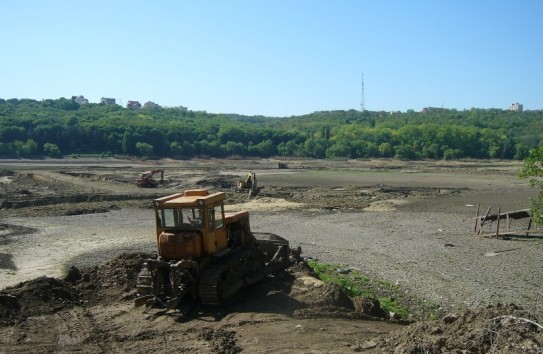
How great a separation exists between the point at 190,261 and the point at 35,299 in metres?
4.30

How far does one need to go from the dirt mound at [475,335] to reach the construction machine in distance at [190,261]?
455 cm

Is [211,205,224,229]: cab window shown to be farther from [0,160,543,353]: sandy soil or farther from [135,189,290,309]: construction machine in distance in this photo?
[0,160,543,353]: sandy soil

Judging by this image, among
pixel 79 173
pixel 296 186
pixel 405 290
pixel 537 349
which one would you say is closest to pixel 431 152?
pixel 296 186

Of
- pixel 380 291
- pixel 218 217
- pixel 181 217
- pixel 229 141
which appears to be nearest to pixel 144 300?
pixel 181 217

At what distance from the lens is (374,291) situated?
1689 centimetres

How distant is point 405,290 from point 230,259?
6019 mm

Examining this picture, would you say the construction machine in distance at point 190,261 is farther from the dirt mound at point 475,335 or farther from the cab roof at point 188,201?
the dirt mound at point 475,335

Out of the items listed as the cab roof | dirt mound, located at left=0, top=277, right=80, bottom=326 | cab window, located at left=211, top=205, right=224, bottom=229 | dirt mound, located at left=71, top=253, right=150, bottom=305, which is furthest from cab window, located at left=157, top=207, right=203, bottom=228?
dirt mound, located at left=0, top=277, right=80, bottom=326

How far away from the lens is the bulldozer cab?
524 inches

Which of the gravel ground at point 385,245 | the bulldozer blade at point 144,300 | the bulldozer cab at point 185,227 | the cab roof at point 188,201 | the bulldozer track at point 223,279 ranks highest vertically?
the cab roof at point 188,201

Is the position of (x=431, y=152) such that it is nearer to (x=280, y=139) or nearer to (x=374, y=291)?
(x=280, y=139)

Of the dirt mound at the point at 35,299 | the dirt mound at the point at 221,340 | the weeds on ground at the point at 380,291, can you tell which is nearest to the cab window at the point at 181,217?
the dirt mound at the point at 221,340

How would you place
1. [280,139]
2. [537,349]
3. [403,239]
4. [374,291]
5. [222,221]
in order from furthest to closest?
1. [280,139]
2. [403,239]
3. [374,291]
4. [222,221]
5. [537,349]

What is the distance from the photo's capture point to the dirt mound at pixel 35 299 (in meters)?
13.5
